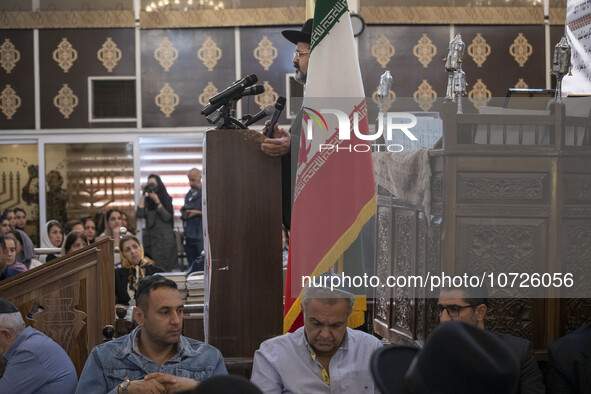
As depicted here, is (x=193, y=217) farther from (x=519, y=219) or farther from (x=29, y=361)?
(x=519, y=219)

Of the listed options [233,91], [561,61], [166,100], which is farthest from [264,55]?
[233,91]

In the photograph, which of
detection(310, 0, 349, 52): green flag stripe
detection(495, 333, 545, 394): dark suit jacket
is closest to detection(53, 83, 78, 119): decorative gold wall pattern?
detection(310, 0, 349, 52): green flag stripe

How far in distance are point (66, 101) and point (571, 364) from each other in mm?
9056

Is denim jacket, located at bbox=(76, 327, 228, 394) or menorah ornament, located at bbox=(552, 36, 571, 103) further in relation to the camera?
menorah ornament, located at bbox=(552, 36, 571, 103)

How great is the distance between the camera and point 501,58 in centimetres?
1098

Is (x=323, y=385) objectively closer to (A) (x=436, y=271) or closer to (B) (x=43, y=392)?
(A) (x=436, y=271)

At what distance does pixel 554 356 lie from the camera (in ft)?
10.1

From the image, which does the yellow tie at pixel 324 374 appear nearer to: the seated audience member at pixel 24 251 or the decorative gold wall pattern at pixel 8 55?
the seated audience member at pixel 24 251

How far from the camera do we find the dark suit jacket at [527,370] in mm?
2984

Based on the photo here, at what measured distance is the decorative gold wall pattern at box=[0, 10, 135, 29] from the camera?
10648 millimetres

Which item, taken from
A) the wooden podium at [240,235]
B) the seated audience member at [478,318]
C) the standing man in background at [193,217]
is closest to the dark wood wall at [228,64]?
the standing man in background at [193,217]

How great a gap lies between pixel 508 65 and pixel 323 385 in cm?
893

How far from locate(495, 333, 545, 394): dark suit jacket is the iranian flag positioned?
0.71m

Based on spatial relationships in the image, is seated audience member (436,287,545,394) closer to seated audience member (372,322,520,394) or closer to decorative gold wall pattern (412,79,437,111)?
seated audience member (372,322,520,394)
